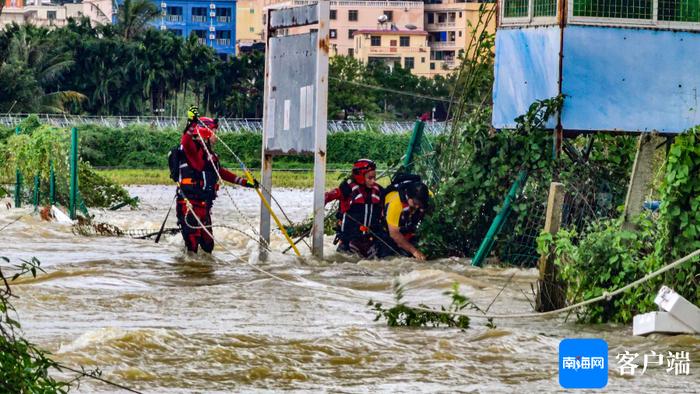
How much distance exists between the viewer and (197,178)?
18.1 meters

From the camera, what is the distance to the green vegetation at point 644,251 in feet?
42.5

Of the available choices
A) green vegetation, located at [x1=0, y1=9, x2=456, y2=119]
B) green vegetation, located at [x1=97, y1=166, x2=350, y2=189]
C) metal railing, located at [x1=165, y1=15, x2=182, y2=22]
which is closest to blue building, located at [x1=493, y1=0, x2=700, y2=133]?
green vegetation, located at [x1=97, y1=166, x2=350, y2=189]

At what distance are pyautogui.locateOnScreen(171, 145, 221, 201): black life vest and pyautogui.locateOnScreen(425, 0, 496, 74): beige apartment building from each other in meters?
93.5

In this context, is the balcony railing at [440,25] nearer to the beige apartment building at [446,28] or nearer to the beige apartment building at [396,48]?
the beige apartment building at [446,28]

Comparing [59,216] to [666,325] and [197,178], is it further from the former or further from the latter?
[666,325]

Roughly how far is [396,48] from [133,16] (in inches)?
1305

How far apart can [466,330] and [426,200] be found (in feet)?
19.2

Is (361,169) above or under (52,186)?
above

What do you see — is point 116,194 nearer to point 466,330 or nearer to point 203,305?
point 203,305

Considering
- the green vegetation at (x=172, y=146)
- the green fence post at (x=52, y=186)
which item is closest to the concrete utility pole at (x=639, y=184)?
the green fence post at (x=52, y=186)

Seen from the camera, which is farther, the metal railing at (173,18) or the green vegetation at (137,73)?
the metal railing at (173,18)

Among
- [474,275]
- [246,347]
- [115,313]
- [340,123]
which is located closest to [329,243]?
[474,275]

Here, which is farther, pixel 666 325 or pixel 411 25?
pixel 411 25

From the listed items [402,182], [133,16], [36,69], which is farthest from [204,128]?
[133,16]
